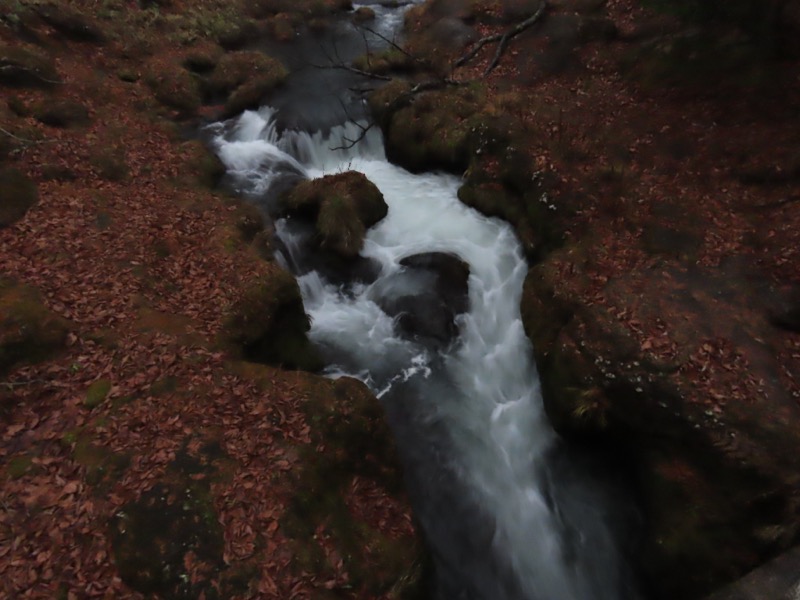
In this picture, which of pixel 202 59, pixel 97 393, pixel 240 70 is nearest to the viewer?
pixel 97 393

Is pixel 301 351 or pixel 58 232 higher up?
pixel 58 232

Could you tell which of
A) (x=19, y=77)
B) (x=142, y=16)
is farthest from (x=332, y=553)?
(x=142, y=16)

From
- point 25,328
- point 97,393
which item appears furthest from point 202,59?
point 97,393

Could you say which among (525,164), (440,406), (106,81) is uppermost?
(525,164)

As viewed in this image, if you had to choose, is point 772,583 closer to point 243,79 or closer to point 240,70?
point 243,79

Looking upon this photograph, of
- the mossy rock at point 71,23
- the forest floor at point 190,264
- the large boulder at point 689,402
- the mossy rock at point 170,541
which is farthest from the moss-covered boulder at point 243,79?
the mossy rock at point 170,541

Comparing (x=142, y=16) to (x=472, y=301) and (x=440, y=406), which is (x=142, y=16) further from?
(x=440, y=406)

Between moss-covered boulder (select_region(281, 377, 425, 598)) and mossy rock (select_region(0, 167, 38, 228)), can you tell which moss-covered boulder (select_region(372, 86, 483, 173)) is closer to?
moss-covered boulder (select_region(281, 377, 425, 598))
